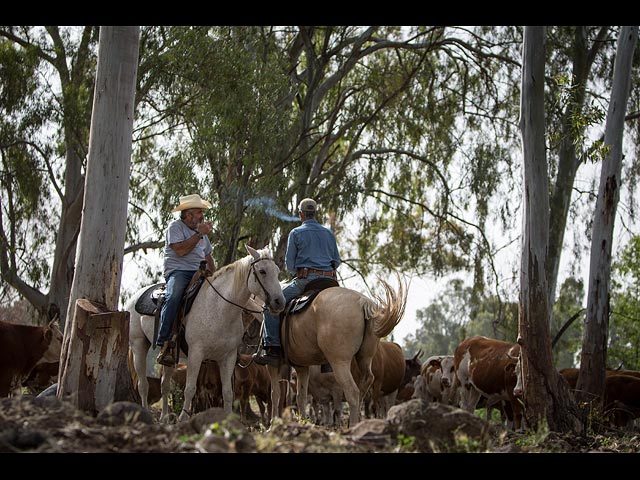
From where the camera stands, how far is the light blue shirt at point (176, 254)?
10375 millimetres

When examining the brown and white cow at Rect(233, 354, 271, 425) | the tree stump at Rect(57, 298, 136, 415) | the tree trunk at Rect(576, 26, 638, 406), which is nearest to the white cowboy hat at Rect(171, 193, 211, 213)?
the tree stump at Rect(57, 298, 136, 415)

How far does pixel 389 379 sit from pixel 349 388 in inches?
337

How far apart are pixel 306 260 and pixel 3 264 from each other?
1351 cm

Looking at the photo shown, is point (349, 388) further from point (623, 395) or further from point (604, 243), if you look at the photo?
point (623, 395)

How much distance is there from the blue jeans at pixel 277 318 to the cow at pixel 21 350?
4.60 m

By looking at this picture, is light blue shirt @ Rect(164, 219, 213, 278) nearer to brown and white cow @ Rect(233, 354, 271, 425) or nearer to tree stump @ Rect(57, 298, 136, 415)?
tree stump @ Rect(57, 298, 136, 415)

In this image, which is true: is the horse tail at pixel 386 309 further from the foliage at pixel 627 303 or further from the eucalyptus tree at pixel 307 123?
the foliage at pixel 627 303

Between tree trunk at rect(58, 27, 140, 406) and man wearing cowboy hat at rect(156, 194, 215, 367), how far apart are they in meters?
0.80

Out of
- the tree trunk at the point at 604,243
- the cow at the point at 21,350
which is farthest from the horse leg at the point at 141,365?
the tree trunk at the point at 604,243

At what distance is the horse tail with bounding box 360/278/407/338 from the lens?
31.6ft

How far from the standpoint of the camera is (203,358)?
1012cm

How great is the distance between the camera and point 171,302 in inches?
401

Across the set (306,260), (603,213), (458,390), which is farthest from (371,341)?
(458,390)

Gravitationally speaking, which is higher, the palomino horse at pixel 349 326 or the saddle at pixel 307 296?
the saddle at pixel 307 296
